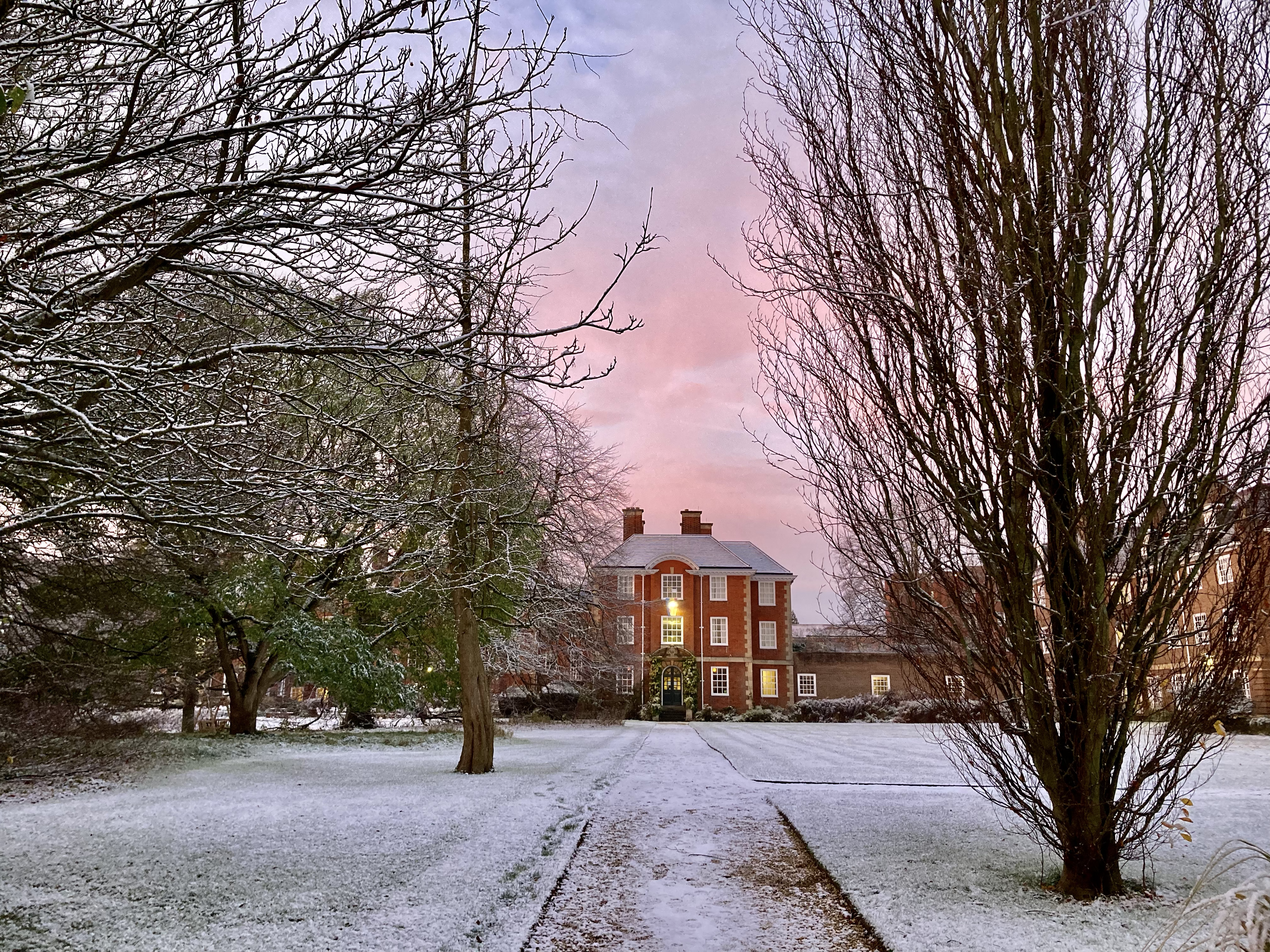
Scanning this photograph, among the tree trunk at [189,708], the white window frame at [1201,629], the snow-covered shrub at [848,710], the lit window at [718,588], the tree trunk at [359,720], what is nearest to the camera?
the white window frame at [1201,629]

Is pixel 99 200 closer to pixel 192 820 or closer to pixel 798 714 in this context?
pixel 192 820

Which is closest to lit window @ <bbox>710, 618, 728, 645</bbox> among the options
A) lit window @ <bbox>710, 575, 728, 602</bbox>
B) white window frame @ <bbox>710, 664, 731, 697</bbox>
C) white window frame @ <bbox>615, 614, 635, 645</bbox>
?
lit window @ <bbox>710, 575, 728, 602</bbox>

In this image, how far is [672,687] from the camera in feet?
135

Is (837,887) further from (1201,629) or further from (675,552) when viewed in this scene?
(675,552)

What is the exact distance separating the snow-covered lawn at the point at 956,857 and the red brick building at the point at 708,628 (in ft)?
83.6

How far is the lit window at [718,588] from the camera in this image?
4341 cm

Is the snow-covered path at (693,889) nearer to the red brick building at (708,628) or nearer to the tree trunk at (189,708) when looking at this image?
the tree trunk at (189,708)

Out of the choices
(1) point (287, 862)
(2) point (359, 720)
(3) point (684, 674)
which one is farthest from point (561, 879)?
(3) point (684, 674)

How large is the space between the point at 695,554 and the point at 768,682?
7.38 metres

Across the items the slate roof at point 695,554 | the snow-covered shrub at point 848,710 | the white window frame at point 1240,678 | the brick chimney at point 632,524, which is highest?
the brick chimney at point 632,524

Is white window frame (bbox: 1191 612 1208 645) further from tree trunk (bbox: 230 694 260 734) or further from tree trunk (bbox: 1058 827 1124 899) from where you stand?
tree trunk (bbox: 230 694 260 734)

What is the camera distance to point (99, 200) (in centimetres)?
423

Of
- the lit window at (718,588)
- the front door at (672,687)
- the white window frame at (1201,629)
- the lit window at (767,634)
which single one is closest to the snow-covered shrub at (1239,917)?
the white window frame at (1201,629)

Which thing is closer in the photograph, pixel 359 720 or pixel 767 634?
pixel 359 720
